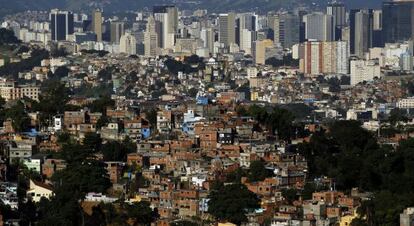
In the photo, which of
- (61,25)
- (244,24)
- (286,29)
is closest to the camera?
(61,25)

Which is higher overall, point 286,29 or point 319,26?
point 319,26

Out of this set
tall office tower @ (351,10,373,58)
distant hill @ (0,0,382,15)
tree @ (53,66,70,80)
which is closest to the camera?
tree @ (53,66,70,80)

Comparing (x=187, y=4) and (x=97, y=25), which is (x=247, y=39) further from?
(x=187, y=4)

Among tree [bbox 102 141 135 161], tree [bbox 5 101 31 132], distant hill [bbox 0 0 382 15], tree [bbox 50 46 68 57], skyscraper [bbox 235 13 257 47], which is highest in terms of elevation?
distant hill [bbox 0 0 382 15]

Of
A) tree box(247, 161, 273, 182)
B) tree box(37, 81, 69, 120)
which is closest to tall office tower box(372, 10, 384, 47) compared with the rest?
tree box(37, 81, 69, 120)

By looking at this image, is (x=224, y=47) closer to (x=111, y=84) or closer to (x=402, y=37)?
(x=402, y=37)

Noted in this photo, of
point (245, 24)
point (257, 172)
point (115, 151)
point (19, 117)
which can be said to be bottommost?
point (257, 172)

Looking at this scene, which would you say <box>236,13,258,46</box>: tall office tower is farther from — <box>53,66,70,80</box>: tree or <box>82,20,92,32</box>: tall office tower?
<box>53,66,70,80</box>: tree

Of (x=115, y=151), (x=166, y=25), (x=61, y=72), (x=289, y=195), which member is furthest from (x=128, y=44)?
(x=289, y=195)
